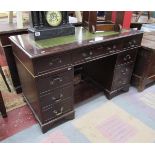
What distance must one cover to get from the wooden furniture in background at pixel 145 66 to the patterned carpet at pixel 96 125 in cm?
23

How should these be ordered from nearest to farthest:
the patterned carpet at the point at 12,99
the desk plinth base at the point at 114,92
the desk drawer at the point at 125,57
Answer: the desk drawer at the point at 125,57 < the patterned carpet at the point at 12,99 < the desk plinth base at the point at 114,92

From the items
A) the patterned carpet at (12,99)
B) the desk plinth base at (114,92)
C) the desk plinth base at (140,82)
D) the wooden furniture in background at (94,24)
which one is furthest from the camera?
the desk plinth base at (140,82)

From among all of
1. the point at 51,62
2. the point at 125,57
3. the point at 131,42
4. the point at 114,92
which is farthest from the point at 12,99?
the point at 131,42

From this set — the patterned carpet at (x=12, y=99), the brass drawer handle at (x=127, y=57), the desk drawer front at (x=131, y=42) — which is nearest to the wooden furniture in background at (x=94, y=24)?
the desk drawer front at (x=131, y=42)

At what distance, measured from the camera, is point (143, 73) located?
1924 millimetres

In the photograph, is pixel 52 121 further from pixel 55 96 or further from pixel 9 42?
pixel 9 42

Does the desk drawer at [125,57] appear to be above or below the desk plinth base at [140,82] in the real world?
above

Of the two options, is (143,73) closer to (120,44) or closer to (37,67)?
(120,44)

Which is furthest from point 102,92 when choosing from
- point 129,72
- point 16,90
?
point 16,90

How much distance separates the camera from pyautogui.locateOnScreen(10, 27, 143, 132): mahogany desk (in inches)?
45.8

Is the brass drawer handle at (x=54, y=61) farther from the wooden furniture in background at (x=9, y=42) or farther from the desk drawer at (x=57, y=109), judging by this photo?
the wooden furniture in background at (x=9, y=42)

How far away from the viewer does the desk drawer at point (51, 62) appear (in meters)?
1.12

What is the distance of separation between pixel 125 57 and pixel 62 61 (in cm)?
77
